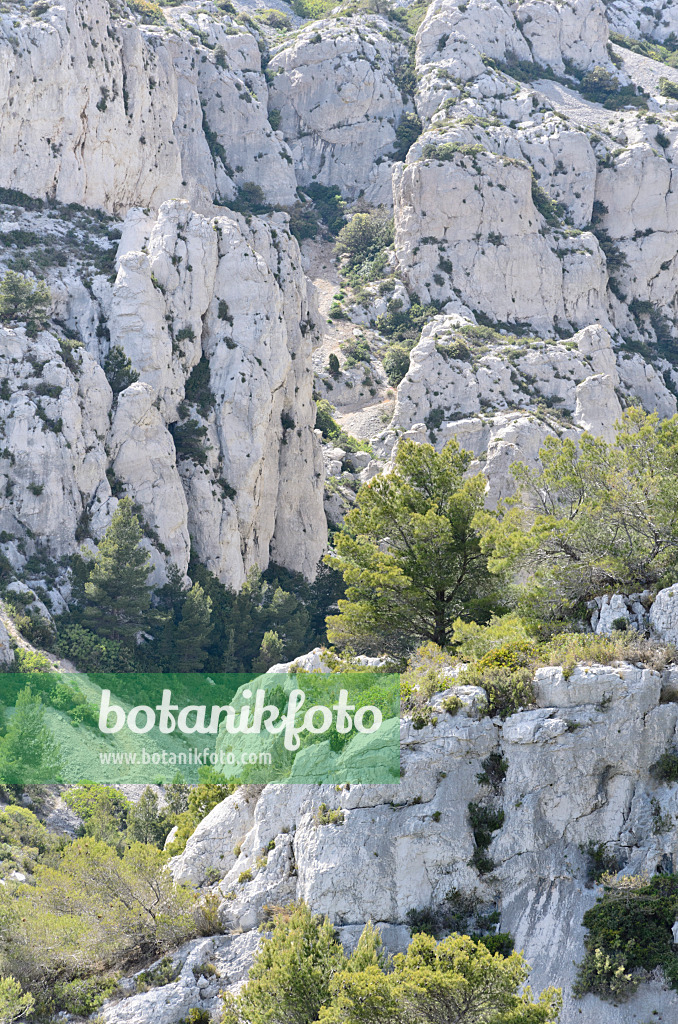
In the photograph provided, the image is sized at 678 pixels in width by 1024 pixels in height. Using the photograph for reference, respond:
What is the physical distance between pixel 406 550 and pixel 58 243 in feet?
130

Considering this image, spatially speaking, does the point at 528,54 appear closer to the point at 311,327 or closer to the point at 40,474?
the point at 311,327

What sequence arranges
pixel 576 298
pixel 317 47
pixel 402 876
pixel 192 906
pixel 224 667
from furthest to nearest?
pixel 317 47, pixel 576 298, pixel 224 667, pixel 192 906, pixel 402 876

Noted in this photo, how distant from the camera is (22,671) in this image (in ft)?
135

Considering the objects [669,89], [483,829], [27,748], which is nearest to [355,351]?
[669,89]

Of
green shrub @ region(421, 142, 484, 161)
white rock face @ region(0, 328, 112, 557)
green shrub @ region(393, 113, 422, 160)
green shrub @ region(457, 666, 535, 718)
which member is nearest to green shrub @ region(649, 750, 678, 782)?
green shrub @ region(457, 666, 535, 718)

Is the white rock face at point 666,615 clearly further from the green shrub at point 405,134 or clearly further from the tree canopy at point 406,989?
the green shrub at point 405,134

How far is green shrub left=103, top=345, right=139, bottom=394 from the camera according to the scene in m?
53.8

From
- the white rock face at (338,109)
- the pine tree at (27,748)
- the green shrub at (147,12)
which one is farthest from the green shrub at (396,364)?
the pine tree at (27,748)

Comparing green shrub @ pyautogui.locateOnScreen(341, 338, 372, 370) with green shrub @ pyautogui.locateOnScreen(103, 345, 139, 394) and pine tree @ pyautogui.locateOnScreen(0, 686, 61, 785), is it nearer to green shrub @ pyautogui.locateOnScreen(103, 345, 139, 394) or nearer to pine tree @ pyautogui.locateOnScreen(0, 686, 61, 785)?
green shrub @ pyautogui.locateOnScreen(103, 345, 139, 394)

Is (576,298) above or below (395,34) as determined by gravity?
below

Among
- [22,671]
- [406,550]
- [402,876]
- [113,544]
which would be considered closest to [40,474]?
[113,544]

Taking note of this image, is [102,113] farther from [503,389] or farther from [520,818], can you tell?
[520,818]

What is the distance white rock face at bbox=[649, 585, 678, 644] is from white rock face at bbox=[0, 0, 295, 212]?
168ft

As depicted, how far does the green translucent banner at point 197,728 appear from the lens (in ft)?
74.0
